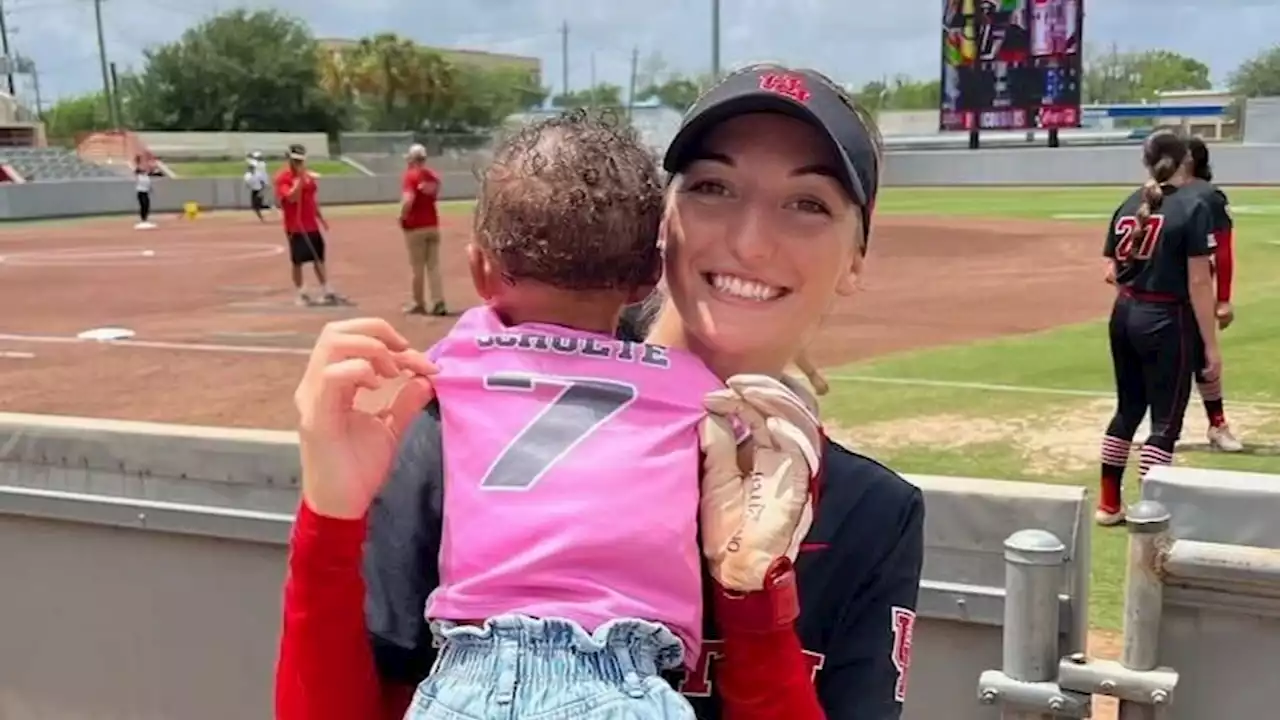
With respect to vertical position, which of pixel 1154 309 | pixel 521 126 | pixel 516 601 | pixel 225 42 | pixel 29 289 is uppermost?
pixel 225 42

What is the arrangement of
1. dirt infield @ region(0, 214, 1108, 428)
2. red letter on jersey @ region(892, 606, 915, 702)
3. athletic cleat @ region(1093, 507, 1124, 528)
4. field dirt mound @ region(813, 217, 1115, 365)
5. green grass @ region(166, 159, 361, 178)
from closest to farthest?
1. red letter on jersey @ region(892, 606, 915, 702)
2. athletic cleat @ region(1093, 507, 1124, 528)
3. dirt infield @ region(0, 214, 1108, 428)
4. field dirt mound @ region(813, 217, 1115, 365)
5. green grass @ region(166, 159, 361, 178)

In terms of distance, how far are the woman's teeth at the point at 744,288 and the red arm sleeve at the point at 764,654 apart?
1.16 ft

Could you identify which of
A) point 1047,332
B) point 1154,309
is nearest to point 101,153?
point 1047,332

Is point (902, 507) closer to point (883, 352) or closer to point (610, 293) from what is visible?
point (610, 293)

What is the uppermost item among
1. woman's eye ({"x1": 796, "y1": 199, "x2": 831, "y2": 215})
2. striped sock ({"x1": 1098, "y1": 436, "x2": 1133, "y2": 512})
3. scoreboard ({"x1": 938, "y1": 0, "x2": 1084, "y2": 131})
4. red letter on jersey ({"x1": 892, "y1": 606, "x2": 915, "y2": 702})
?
scoreboard ({"x1": 938, "y1": 0, "x2": 1084, "y2": 131})

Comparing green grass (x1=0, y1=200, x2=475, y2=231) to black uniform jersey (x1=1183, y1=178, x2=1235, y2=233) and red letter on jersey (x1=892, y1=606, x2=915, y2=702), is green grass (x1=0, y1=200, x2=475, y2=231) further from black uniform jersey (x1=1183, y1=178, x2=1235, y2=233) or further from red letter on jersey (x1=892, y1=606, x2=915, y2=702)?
red letter on jersey (x1=892, y1=606, x2=915, y2=702)

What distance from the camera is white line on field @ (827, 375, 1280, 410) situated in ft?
31.3

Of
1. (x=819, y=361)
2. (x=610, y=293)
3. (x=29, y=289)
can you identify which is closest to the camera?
(x=610, y=293)

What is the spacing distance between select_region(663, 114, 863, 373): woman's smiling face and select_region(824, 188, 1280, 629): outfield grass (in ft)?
11.5

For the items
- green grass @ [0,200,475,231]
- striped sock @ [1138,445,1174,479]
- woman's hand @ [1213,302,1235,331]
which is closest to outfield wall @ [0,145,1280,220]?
green grass @ [0,200,475,231]

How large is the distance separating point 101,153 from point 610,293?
62.1m

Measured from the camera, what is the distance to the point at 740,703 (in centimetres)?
148

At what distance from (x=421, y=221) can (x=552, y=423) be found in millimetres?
13070

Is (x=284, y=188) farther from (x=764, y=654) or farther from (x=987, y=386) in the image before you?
(x=764, y=654)
